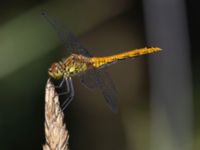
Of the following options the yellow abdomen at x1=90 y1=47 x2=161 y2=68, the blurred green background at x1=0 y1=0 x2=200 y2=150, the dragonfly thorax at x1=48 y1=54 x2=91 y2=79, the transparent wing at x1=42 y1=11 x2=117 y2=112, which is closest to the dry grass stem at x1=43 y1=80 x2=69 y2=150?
the dragonfly thorax at x1=48 y1=54 x2=91 y2=79

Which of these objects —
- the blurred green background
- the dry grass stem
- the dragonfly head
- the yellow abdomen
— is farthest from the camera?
the blurred green background

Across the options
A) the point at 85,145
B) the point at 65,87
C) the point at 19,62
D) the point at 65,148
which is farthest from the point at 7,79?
the point at 65,148

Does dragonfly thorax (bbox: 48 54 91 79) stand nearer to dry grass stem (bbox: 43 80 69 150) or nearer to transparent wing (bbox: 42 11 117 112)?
transparent wing (bbox: 42 11 117 112)

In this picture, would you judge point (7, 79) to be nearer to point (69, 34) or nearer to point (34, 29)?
point (34, 29)

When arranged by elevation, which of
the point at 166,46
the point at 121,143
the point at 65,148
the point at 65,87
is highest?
the point at 166,46

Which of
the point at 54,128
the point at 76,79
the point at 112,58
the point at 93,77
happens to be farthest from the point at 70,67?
the point at 76,79

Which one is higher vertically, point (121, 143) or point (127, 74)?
point (127, 74)

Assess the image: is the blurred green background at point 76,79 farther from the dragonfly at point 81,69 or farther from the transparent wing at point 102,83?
the transparent wing at point 102,83
